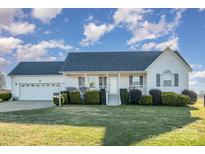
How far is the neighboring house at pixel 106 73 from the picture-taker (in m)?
24.0

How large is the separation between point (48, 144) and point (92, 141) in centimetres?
139

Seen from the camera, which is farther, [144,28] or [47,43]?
[47,43]

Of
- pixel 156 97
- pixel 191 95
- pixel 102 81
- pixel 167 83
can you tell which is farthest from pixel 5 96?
pixel 191 95

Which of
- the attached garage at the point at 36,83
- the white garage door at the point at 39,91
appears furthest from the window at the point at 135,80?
the white garage door at the point at 39,91

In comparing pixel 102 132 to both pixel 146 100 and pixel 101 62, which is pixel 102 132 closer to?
pixel 146 100

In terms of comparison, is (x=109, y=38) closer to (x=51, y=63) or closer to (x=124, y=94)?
(x=124, y=94)

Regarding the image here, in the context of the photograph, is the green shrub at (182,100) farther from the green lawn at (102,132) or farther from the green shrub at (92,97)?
the green lawn at (102,132)

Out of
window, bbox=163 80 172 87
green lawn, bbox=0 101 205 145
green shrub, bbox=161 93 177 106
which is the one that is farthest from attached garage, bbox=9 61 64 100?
green lawn, bbox=0 101 205 145

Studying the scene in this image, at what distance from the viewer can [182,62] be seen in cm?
2378

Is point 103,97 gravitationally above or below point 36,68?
below

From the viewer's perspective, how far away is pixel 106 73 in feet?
83.0

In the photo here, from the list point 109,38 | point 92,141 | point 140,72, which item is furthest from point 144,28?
point 92,141

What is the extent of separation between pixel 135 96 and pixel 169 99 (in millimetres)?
2858

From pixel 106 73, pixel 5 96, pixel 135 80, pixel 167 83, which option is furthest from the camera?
pixel 5 96
